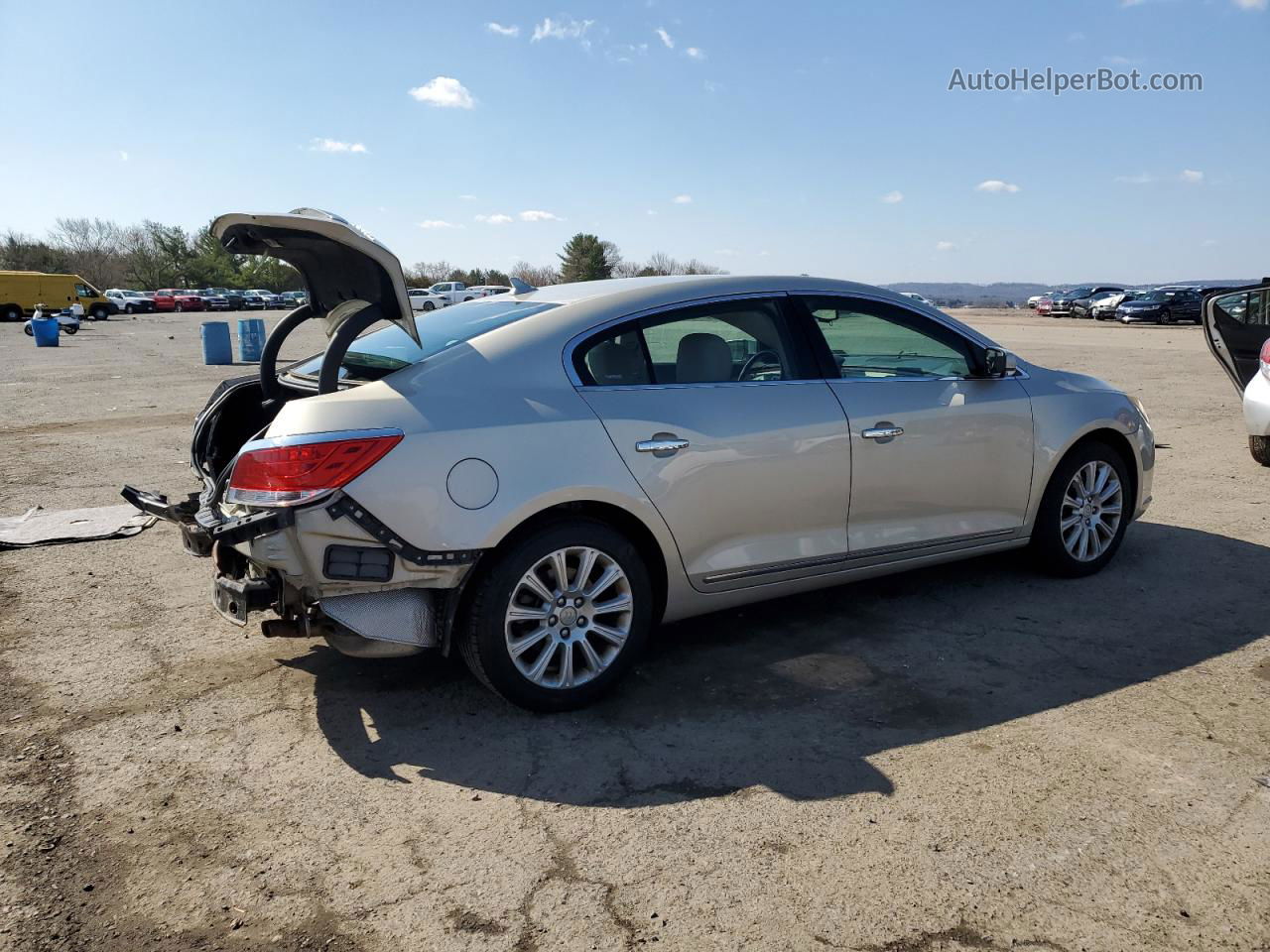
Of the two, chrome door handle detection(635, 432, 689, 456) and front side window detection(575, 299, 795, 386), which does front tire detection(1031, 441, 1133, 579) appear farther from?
chrome door handle detection(635, 432, 689, 456)

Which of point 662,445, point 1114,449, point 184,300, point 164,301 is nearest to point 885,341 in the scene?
point 662,445

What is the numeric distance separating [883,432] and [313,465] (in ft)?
8.14

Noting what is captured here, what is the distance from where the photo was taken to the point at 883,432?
457 cm

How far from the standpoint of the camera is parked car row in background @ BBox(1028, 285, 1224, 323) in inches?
1638

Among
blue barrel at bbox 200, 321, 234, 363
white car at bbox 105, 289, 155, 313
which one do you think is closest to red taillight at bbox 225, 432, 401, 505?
blue barrel at bbox 200, 321, 234, 363

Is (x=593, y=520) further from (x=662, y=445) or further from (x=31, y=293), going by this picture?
(x=31, y=293)

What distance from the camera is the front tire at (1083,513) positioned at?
5.33 meters

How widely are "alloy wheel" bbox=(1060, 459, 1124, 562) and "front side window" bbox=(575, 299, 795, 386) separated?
197 centimetres

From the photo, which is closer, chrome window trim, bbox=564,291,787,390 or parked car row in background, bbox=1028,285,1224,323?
chrome window trim, bbox=564,291,787,390

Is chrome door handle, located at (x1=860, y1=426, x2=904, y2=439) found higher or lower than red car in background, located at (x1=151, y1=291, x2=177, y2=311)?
lower

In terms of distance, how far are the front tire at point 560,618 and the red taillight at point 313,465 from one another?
1.99ft

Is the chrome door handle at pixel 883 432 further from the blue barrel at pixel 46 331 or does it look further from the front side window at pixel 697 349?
the blue barrel at pixel 46 331

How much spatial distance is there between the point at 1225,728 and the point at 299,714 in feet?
11.4

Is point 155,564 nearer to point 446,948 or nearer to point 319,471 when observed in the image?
point 319,471
